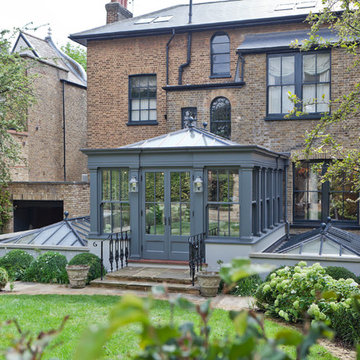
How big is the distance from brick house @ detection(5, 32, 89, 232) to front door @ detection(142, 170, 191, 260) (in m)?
7.80

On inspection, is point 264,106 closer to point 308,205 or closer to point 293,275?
point 308,205

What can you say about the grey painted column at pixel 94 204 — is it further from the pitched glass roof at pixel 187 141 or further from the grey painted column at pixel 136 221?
the pitched glass roof at pixel 187 141

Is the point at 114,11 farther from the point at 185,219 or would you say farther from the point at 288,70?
the point at 185,219

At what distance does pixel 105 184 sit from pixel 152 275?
291 cm

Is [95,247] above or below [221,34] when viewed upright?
below

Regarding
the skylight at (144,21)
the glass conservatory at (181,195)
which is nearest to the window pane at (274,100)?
the glass conservatory at (181,195)

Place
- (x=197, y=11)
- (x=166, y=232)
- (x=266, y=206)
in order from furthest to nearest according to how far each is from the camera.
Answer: (x=197, y=11), (x=266, y=206), (x=166, y=232)

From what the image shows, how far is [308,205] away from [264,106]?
3.61 m

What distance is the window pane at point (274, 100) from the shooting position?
1599 cm

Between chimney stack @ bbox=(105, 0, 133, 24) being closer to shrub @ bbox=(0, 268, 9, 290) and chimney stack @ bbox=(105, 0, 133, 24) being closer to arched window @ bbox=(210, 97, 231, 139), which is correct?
arched window @ bbox=(210, 97, 231, 139)

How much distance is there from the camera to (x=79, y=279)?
35.2 feet

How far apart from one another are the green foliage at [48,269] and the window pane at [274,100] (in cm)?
848

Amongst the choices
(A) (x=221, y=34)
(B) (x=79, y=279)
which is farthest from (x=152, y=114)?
(B) (x=79, y=279)

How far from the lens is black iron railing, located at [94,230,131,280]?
11609mm
